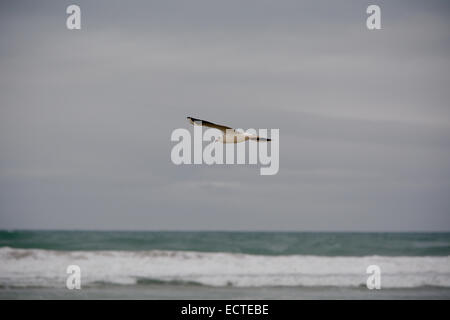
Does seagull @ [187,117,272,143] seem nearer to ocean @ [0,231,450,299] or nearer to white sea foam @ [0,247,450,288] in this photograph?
ocean @ [0,231,450,299]

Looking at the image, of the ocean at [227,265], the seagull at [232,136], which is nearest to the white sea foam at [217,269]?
the ocean at [227,265]

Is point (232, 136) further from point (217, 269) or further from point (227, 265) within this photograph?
point (227, 265)

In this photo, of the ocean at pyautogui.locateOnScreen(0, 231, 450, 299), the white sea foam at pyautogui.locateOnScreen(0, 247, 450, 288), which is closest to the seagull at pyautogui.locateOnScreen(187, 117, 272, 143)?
→ the ocean at pyautogui.locateOnScreen(0, 231, 450, 299)

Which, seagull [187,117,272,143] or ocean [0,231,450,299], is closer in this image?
seagull [187,117,272,143]
